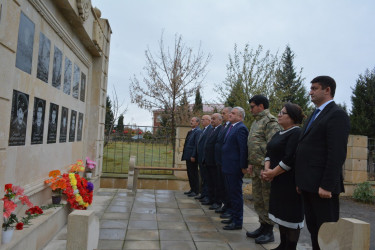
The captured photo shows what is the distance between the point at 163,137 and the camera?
9008mm

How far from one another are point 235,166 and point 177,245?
143 cm

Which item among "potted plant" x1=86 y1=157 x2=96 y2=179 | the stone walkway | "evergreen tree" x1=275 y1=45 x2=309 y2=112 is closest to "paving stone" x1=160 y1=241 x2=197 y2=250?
the stone walkway

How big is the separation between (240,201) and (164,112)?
32.0 feet

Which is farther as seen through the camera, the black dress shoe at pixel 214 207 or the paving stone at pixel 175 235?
the black dress shoe at pixel 214 207

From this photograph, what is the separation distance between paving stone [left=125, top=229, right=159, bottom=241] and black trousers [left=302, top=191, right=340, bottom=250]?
204 centimetres

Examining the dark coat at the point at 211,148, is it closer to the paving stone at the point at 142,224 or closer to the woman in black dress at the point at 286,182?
the paving stone at the point at 142,224

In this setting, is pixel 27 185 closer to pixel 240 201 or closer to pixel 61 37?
pixel 61 37

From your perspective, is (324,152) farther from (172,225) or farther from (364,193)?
(364,193)

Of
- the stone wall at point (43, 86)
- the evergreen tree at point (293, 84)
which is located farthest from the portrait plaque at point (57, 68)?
the evergreen tree at point (293, 84)

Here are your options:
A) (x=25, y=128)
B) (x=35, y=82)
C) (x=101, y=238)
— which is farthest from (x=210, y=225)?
(x=35, y=82)

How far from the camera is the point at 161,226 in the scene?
169 inches

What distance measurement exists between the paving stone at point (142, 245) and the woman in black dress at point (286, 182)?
1.49 m

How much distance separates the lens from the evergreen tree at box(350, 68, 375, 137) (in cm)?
1488

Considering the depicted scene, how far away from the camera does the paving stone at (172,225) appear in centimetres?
423
